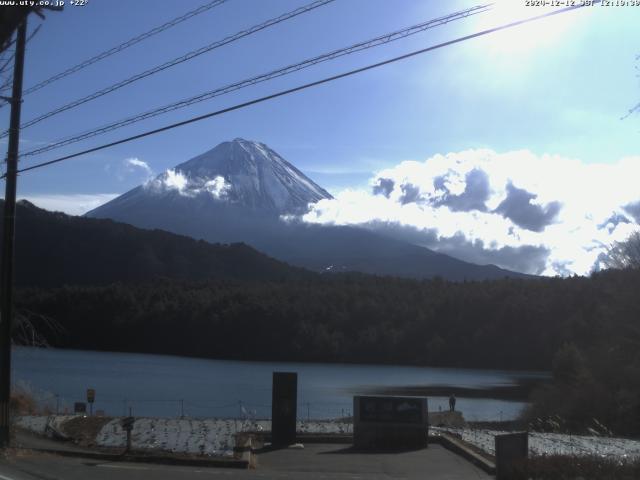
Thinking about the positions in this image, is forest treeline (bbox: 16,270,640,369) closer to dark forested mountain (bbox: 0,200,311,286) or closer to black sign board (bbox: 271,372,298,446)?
dark forested mountain (bbox: 0,200,311,286)

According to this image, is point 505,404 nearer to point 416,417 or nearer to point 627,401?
point 627,401

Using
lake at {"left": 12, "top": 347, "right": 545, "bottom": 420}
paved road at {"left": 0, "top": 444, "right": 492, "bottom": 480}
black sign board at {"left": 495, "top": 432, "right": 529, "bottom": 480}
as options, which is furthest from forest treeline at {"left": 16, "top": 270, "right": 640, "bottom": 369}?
black sign board at {"left": 495, "top": 432, "right": 529, "bottom": 480}

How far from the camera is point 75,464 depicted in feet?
52.4

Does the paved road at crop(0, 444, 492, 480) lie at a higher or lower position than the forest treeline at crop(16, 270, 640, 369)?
lower

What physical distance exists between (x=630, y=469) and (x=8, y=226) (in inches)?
532

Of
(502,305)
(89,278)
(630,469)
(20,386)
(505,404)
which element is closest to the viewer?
(630,469)

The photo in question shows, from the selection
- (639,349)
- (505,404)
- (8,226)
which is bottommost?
(505,404)

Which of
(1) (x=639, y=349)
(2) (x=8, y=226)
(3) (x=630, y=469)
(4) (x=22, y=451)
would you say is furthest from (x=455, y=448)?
(1) (x=639, y=349)

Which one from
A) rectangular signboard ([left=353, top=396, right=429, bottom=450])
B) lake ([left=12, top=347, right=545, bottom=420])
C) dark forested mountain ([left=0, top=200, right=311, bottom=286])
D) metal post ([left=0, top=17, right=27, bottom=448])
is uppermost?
dark forested mountain ([left=0, top=200, right=311, bottom=286])

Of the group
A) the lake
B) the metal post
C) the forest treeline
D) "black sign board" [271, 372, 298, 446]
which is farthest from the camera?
the forest treeline

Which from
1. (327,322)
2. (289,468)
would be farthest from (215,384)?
(327,322)

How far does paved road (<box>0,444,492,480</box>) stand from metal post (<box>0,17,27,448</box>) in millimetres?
1762

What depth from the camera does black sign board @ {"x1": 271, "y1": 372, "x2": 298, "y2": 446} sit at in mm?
20344

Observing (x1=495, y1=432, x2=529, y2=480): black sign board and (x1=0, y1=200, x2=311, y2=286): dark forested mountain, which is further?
(x1=0, y1=200, x2=311, y2=286): dark forested mountain
